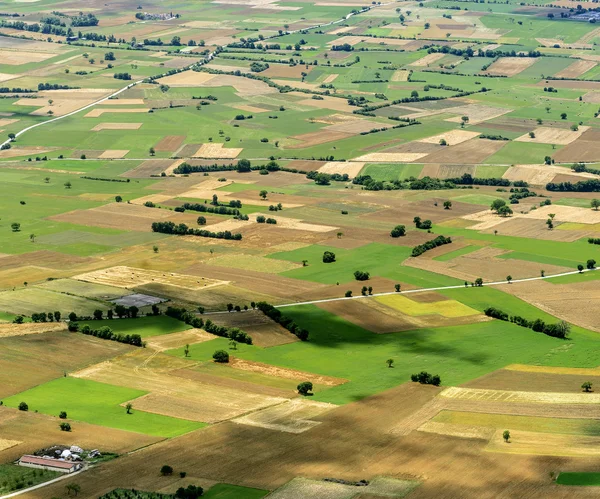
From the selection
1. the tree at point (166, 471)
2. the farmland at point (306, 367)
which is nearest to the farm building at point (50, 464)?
the farmland at point (306, 367)

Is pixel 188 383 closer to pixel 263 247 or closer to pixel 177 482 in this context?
pixel 177 482

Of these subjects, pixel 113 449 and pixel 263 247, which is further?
pixel 263 247

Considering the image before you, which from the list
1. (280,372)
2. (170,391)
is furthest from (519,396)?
(170,391)

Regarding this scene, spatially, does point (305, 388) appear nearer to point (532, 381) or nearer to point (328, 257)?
point (532, 381)

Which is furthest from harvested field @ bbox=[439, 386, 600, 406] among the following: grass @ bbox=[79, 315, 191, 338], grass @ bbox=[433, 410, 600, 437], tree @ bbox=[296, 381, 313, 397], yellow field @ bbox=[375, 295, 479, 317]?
grass @ bbox=[79, 315, 191, 338]

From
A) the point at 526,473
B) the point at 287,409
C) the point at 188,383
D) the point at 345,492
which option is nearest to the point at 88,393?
the point at 188,383

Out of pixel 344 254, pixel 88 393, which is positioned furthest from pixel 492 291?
pixel 88 393

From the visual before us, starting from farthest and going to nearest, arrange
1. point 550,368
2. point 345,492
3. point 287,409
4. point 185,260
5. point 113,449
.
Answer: point 185,260 → point 550,368 → point 287,409 → point 113,449 → point 345,492

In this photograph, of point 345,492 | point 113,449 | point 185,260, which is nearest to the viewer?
point 345,492
